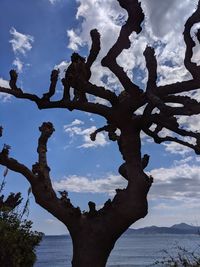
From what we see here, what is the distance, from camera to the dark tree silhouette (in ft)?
34.7

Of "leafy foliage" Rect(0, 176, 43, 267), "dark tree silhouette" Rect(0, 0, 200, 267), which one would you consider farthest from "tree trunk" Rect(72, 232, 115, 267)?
"leafy foliage" Rect(0, 176, 43, 267)

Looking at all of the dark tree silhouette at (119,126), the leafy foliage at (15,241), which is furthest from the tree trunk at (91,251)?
the leafy foliage at (15,241)

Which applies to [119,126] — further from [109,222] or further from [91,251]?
[91,251]

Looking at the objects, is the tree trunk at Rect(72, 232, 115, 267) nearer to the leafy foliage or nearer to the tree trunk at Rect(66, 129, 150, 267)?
the tree trunk at Rect(66, 129, 150, 267)

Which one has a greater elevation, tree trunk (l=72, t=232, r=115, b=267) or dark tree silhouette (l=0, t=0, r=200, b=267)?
dark tree silhouette (l=0, t=0, r=200, b=267)

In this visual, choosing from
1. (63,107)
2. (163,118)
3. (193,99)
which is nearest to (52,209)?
(63,107)

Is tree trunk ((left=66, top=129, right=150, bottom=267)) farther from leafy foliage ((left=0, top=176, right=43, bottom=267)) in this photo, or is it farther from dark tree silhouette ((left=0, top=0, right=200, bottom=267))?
leafy foliage ((left=0, top=176, right=43, bottom=267))

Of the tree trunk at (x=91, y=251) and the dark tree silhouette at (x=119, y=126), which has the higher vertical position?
the dark tree silhouette at (x=119, y=126)

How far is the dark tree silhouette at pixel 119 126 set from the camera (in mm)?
10562

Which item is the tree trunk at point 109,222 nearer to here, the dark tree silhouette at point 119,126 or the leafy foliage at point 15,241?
the dark tree silhouette at point 119,126

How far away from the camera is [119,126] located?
11.7 m

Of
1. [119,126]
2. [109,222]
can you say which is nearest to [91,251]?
[109,222]

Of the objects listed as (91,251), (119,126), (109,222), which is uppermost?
(119,126)

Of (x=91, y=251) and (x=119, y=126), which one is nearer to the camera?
(x=91, y=251)
